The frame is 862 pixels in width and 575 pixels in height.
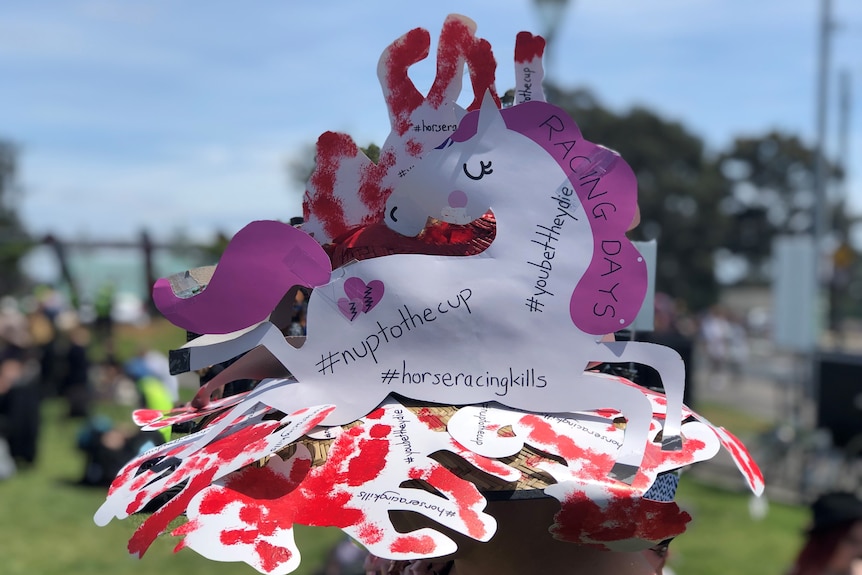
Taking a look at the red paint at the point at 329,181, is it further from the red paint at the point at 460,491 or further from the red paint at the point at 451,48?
the red paint at the point at 460,491

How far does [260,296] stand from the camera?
3.35ft

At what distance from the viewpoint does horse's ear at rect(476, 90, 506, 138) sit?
1.02 metres

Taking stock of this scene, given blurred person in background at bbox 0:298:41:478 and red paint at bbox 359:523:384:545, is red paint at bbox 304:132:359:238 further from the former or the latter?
blurred person in background at bbox 0:298:41:478

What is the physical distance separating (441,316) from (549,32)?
544 centimetres

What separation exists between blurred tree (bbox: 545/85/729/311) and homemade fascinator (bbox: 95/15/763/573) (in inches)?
1146

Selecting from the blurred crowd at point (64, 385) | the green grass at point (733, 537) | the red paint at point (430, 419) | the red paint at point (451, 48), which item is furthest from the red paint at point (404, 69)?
the green grass at point (733, 537)

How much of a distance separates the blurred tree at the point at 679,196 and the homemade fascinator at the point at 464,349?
29.1 meters

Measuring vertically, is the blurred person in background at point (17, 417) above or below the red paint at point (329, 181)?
below

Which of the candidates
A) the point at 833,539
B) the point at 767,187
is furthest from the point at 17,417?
the point at 767,187

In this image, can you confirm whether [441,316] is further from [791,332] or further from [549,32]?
[791,332]

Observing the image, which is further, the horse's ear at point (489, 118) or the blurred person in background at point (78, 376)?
the blurred person in background at point (78, 376)

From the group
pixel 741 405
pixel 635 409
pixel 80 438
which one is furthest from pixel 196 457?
pixel 741 405

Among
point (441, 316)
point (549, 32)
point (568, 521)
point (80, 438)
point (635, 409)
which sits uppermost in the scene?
point (549, 32)

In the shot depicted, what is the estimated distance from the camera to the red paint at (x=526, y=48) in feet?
3.51
